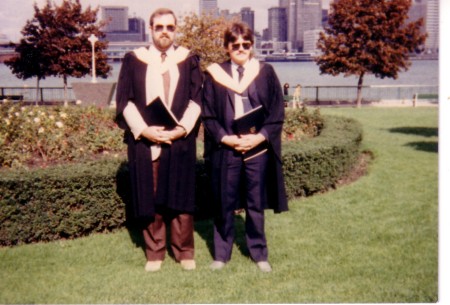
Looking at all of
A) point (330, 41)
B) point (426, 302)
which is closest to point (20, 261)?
point (426, 302)

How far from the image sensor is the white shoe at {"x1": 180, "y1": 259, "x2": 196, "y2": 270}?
13.6 ft

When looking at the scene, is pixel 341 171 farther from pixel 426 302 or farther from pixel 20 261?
pixel 20 261

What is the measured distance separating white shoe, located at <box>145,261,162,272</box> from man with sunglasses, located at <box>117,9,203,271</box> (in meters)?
0.40

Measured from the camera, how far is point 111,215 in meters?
5.00

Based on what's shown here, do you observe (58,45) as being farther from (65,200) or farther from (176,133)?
(176,133)

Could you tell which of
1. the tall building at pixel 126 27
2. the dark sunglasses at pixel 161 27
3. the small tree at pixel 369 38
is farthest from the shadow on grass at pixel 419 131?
the small tree at pixel 369 38

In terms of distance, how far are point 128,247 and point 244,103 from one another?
184 centimetres

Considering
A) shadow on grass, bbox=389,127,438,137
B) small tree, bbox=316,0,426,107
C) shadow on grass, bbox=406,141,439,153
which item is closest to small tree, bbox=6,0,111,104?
small tree, bbox=316,0,426,107

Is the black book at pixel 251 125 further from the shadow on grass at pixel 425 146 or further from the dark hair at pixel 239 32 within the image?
the shadow on grass at pixel 425 146

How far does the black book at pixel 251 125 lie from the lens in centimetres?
383

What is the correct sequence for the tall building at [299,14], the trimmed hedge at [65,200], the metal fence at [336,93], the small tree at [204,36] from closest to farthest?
the trimmed hedge at [65,200], the tall building at [299,14], the small tree at [204,36], the metal fence at [336,93]

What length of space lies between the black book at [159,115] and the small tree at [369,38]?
1952 cm

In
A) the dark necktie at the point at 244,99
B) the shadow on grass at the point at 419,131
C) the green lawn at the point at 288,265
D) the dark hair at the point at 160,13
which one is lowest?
the green lawn at the point at 288,265

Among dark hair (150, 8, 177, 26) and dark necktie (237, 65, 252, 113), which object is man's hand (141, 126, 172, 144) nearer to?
dark necktie (237, 65, 252, 113)
